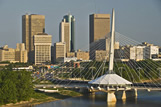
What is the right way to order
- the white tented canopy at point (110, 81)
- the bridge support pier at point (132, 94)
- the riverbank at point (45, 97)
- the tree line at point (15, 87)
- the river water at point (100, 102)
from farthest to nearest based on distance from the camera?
the bridge support pier at point (132, 94), the white tented canopy at point (110, 81), the riverbank at point (45, 97), the river water at point (100, 102), the tree line at point (15, 87)

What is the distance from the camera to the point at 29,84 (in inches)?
2601

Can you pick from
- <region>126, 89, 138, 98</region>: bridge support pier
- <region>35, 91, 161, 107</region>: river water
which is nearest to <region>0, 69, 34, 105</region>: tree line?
<region>35, 91, 161, 107</region>: river water

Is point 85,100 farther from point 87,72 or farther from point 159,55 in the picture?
point 159,55

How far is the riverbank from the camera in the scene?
62.4m

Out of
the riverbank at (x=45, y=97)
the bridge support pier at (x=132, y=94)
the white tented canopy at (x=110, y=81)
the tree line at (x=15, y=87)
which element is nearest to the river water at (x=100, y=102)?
the bridge support pier at (x=132, y=94)

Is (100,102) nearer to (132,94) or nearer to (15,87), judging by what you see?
(132,94)

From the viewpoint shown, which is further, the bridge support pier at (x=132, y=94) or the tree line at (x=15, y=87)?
the bridge support pier at (x=132, y=94)

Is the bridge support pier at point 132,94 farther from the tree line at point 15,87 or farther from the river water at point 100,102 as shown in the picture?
the tree line at point 15,87

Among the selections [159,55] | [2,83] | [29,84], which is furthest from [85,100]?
[159,55]

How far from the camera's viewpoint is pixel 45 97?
69438 millimetres

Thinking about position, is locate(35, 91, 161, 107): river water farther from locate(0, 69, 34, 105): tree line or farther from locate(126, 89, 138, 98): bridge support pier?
locate(0, 69, 34, 105): tree line

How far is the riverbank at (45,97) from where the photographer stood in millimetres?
62362

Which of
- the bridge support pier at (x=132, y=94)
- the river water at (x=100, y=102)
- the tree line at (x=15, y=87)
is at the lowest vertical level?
the river water at (x=100, y=102)

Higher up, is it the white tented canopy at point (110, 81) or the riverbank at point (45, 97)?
the white tented canopy at point (110, 81)
